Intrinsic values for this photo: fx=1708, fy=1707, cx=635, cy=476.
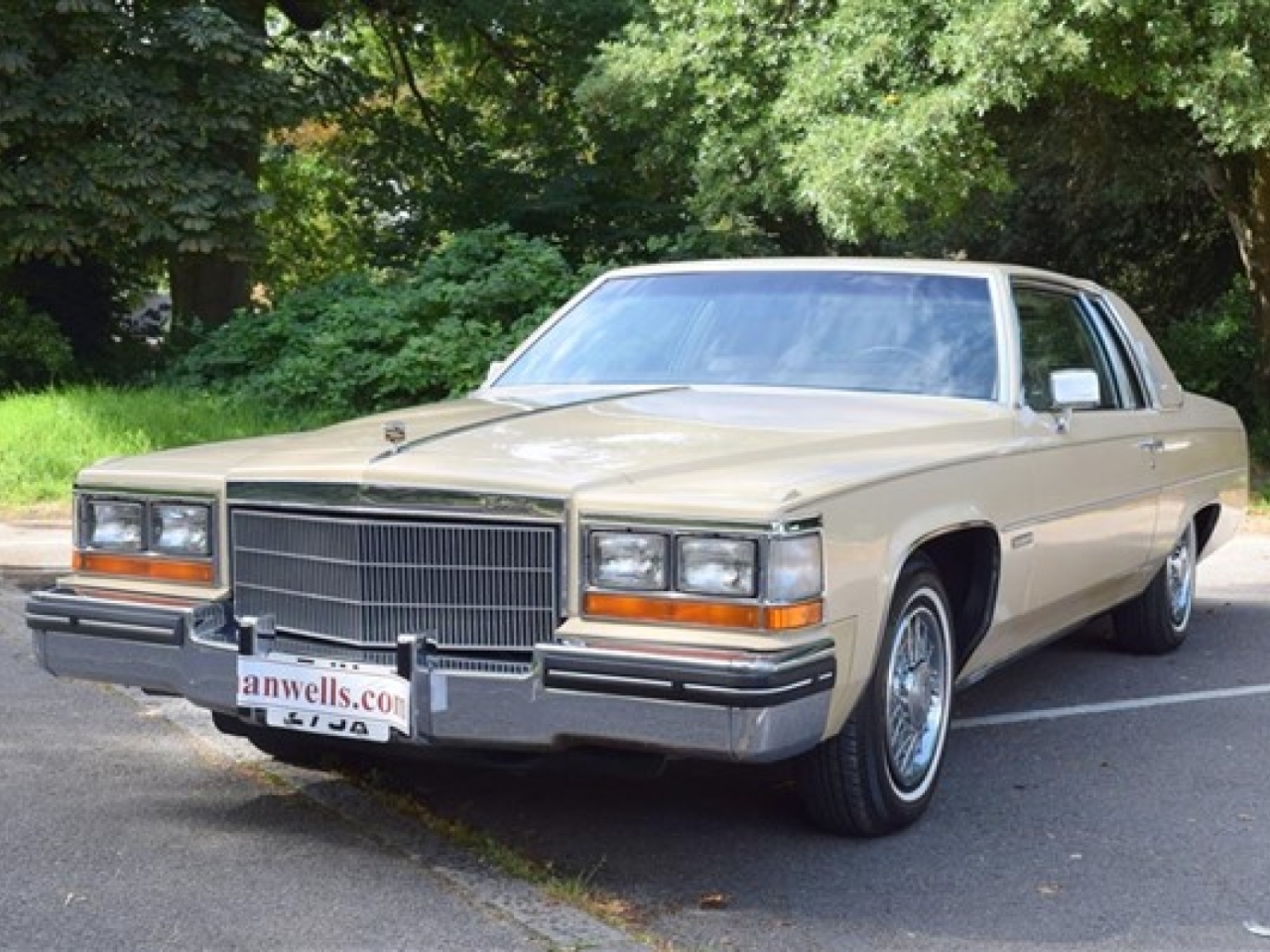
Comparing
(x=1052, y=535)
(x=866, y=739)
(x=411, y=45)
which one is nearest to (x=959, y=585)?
(x=1052, y=535)

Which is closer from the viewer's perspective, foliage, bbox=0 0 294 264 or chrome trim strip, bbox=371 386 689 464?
chrome trim strip, bbox=371 386 689 464

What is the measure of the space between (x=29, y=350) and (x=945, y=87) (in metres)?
10.8

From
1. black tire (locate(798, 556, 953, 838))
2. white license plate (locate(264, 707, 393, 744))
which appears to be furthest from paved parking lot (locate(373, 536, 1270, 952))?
white license plate (locate(264, 707, 393, 744))

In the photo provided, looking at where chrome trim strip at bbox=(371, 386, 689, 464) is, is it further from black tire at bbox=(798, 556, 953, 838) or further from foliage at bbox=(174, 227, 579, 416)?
foliage at bbox=(174, 227, 579, 416)

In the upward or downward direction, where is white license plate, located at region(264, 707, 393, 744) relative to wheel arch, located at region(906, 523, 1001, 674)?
downward

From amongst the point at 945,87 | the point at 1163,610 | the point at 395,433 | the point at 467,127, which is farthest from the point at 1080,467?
the point at 467,127

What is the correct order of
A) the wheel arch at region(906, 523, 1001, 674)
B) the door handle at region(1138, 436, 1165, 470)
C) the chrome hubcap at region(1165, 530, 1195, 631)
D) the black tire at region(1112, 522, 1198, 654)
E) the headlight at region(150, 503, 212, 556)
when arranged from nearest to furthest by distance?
the headlight at region(150, 503, 212, 556) → the wheel arch at region(906, 523, 1001, 674) → the door handle at region(1138, 436, 1165, 470) → the black tire at region(1112, 522, 1198, 654) → the chrome hubcap at region(1165, 530, 1195, 631)

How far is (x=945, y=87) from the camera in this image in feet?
43.5

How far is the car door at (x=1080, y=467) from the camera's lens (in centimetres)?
559

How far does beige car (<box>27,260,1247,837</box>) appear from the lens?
4047 mm

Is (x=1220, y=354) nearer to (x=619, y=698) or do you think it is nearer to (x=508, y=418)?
(x=508, y=418)

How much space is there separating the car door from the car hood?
1.10ft

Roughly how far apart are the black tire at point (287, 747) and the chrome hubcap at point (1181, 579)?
385 cm

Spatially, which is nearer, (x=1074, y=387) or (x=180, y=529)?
(x=180, y=529)
